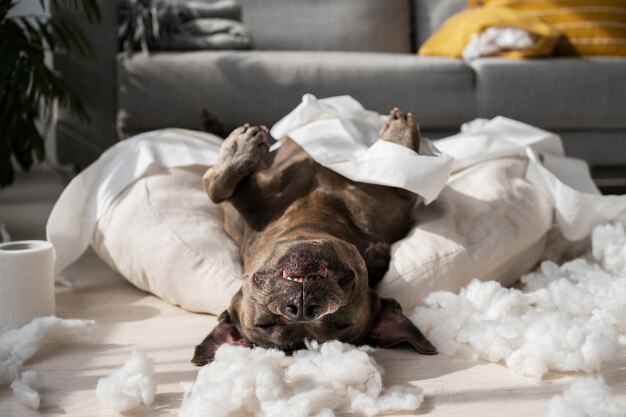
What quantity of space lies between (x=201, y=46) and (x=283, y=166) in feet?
4.84

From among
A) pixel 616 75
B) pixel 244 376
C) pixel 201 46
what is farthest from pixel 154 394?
pixel 616 75

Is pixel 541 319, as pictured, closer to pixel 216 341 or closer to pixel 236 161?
pixel 216 341

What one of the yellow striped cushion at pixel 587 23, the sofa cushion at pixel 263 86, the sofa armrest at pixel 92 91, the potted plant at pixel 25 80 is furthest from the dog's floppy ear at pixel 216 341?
the yellow striped cushion at pixel 587 23

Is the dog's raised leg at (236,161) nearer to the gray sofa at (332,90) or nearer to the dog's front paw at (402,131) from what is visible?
the dog's front paw at (402,131)

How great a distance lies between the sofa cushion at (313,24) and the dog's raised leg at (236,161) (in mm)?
2158


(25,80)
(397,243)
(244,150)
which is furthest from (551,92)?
(25,80)

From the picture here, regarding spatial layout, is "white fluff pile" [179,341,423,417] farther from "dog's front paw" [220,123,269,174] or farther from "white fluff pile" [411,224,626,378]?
"dog's front paw" [220,123,269,174]

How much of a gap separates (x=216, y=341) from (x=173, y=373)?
0.34 feet

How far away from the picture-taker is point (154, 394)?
1.36 metres

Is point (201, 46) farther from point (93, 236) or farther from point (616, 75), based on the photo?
point (616, 75)

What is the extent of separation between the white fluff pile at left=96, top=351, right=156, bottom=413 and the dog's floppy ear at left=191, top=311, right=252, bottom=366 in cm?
14

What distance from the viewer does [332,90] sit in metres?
3.19

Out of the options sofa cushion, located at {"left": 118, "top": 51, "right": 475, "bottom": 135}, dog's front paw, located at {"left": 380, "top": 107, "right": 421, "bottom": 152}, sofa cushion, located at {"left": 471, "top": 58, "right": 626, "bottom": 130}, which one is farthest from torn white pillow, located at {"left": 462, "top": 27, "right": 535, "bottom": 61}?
dog's front paw, located at {"left": 380, "top": 107, "right": 421, "bottom": 152}

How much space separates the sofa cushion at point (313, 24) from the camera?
400cm
